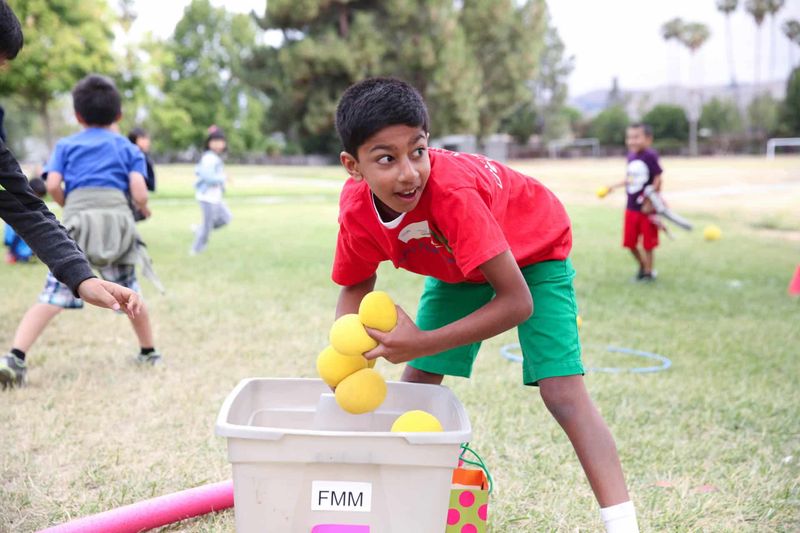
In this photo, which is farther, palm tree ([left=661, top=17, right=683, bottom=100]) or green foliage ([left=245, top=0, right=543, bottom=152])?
palm tree ([left=661, top=17, right=683, bottom=100])

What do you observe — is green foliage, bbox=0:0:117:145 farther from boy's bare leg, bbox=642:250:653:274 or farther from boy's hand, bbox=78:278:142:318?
boy's hand, bbox=78:278:142:318

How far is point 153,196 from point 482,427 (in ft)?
66.7

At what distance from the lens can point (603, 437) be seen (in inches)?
90.2

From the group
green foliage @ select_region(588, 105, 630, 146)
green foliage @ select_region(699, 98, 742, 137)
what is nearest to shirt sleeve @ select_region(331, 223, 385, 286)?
green foliage @ select_region(588, 105, 630, 146)

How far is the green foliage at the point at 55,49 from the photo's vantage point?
63.4 ft

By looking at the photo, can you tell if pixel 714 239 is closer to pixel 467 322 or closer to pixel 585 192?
pixel 467 322

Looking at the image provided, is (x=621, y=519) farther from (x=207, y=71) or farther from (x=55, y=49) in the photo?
(x=207, y=71)

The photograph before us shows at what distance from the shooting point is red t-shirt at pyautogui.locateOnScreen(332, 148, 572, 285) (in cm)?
204

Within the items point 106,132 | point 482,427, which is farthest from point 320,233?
point 482,427

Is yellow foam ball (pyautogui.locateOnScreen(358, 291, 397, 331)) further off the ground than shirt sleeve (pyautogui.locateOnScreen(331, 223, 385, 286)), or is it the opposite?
shirt sleeve (pyautogui.locateOnScreen(331, 223, 385, 286))

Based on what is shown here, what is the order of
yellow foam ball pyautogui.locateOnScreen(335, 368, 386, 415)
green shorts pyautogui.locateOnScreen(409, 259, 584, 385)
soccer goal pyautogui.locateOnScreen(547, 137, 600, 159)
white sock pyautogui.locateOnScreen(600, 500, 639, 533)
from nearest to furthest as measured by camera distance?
yellow foam ball pyautogui.locateOnScreen(335, 368, 386, 415) < white sock pyautogui.locateOnScreen(600, 500, 639, 533) < green shorts pyautogui.locateOnScreen(409, 259, 584, 385) < soccer goal pyautogui.locateOnScreen(547, 137, 600, 159)

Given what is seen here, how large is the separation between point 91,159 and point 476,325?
3.28 metres

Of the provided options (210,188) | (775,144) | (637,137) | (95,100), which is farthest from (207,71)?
(95,100)

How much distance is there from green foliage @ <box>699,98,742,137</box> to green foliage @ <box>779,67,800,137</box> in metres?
6.41
